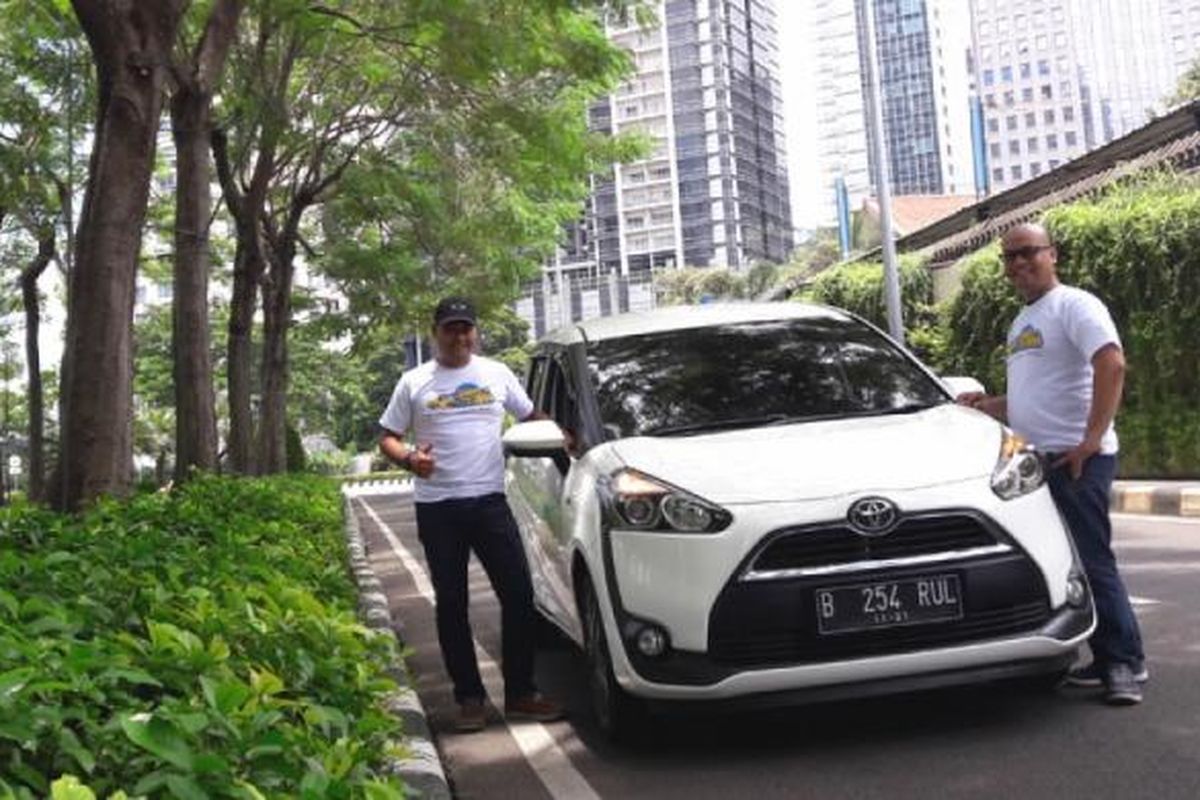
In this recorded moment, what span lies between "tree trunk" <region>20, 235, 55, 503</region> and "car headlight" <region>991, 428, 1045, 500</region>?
20.4 meters

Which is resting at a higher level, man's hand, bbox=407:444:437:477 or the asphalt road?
man's hand, bbox=407:444:437:477

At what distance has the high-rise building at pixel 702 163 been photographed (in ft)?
201

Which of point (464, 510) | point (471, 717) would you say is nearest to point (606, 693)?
point (471, 717)

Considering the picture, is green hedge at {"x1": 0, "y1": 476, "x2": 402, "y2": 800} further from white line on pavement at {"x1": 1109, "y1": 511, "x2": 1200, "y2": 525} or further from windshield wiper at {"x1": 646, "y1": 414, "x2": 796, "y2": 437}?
white line on pavement at {"x1": 1109, "y1": 511, "x2": 1200, "y2": 525}

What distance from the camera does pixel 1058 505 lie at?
4.93 m

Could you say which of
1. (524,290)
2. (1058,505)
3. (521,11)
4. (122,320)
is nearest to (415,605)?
(122,320)

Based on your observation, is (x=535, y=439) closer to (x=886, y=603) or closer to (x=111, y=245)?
(x=886, y=603)

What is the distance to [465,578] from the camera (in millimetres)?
5516

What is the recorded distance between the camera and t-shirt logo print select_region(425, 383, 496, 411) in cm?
552

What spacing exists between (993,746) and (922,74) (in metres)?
37.7

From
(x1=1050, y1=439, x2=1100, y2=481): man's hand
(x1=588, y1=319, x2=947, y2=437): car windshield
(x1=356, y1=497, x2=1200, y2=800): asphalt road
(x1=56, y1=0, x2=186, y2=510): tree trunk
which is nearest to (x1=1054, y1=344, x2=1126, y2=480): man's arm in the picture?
(x1=1050, y1=439, x2=1100, y2=481): man's hand

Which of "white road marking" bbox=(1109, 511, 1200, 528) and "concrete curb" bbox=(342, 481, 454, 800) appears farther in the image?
"white road marking" bbox=(1109, 511, 1200, 528)

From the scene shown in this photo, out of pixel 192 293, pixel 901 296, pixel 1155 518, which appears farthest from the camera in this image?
pixel 901 296

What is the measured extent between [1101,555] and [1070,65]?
10039 cm
